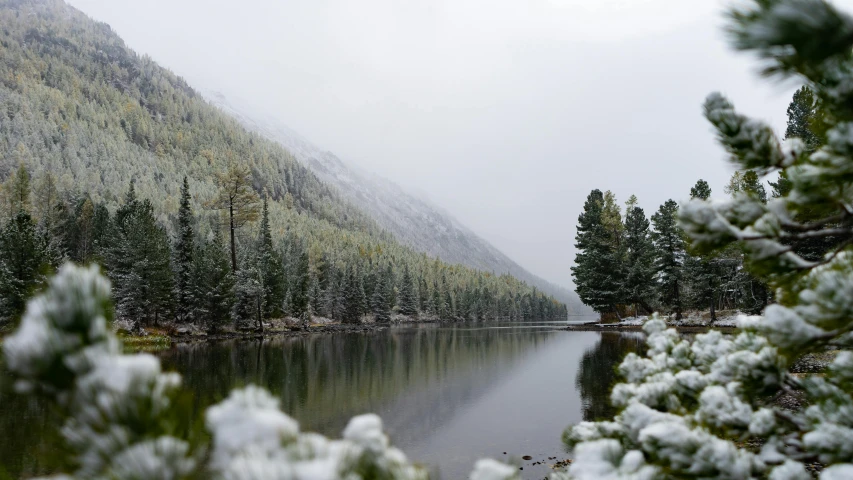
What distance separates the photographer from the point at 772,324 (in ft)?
7.12

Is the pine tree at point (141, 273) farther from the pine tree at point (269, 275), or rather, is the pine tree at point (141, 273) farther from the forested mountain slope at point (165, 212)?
the pine tree at point (269, 275)

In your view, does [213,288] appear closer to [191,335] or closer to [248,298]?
[191,335]

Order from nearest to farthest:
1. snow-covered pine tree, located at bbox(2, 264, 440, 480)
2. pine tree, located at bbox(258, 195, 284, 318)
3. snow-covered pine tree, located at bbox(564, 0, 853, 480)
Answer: snow-covered pine tree, located at bbox(2, 264, 440, 480), snow-covered pine tree, located at bbox(564, 0, 853, 480), pine tree, located at bbox(258, 195, 284, 318)

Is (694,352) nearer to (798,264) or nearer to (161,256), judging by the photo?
(798,264)

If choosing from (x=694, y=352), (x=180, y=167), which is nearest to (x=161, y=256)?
(x=694, y=352)

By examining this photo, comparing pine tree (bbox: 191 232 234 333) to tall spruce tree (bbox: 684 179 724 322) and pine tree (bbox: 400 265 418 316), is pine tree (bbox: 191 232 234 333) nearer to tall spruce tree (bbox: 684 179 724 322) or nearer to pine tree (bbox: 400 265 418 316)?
tall spruce tree (bbox: 684 179 724 322)

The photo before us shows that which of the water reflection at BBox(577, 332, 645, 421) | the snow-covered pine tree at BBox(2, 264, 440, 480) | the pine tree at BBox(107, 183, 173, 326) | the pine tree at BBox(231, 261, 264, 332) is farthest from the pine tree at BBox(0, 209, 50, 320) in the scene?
the snow-covered pine tree at BBox(2, 264, 440, 480)

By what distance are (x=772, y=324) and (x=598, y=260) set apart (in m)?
51.5

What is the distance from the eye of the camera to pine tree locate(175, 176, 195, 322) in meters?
40.7

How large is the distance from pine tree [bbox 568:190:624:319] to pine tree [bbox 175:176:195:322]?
135 feet

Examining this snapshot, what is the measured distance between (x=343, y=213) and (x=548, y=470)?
593 feet

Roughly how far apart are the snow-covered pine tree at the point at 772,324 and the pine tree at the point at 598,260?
50176 millimetres

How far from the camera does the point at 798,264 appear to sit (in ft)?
8.21

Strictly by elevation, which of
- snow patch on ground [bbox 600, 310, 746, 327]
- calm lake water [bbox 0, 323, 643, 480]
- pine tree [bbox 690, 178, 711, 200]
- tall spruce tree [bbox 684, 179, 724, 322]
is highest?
pine tree [bbox 690, 178, 711, 200]
